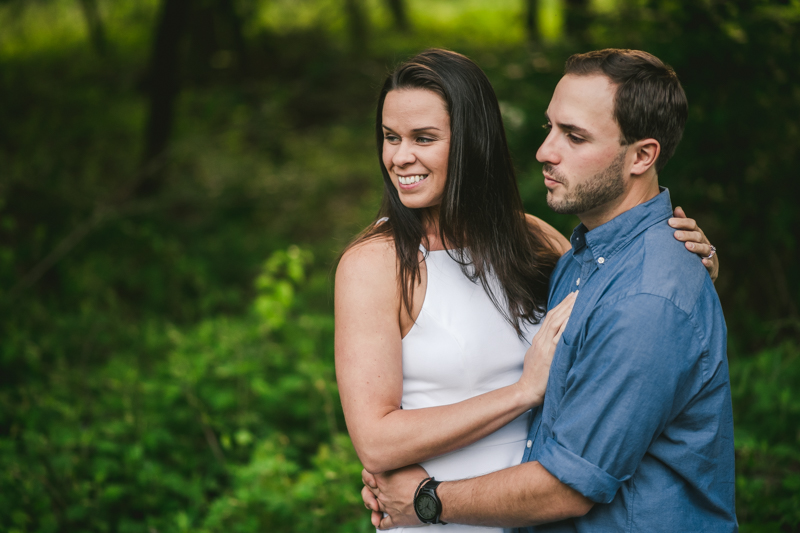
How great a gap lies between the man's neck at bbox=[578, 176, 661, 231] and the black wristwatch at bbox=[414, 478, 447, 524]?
3.22 ft

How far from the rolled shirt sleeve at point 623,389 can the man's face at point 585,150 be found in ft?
1.18

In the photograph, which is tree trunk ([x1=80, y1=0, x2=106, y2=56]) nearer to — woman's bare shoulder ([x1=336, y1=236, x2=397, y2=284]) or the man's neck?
woman's bare shoulder ([x1=336, y1=236, x2=397, y2=284])

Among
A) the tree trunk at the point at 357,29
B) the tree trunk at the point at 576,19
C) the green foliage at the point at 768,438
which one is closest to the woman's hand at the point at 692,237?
the green foliage at the point at 768,438

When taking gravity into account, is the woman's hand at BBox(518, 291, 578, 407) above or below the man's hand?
above

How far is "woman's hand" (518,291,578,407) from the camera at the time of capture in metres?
1.84

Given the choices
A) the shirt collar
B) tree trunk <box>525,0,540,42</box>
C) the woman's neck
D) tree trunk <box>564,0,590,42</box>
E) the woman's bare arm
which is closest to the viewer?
the shirt collar

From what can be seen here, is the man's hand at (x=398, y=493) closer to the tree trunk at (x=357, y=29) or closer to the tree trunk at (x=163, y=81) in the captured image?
the tree trunk at (x=163, y=81)

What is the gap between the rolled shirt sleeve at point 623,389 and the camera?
4.95ft

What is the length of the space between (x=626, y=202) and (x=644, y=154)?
0.15 m

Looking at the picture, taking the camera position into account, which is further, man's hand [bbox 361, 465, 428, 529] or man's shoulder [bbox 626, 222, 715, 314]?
man's hand [bbox 361, 465, 428, 529]

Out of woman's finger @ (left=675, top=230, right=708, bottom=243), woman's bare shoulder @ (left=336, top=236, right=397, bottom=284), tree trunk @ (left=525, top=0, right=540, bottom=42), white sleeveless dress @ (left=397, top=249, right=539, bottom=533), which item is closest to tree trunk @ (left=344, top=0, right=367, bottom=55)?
tree trunk @ (left=525, top=0, right=540, bottom=42)

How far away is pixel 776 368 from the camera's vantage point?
138 inches

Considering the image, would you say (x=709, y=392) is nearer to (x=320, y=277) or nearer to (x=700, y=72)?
(x=700, y=72)

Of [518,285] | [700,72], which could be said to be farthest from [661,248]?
[700,72]
